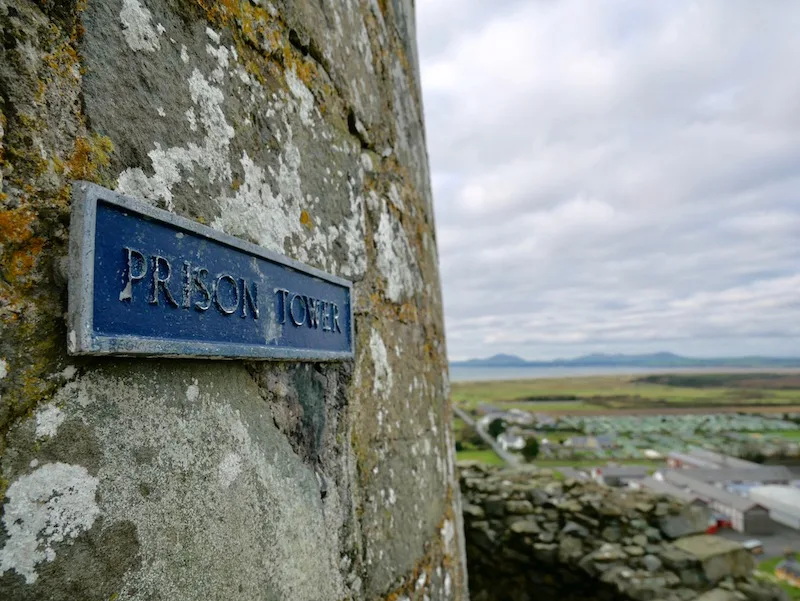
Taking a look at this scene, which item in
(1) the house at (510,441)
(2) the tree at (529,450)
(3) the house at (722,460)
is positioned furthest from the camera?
(3) the house at (722,460)

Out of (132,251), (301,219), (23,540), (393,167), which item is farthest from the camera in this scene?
(393,167)

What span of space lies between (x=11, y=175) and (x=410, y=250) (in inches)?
54.8

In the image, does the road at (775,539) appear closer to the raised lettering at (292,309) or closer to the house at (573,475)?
the house at (573,475)

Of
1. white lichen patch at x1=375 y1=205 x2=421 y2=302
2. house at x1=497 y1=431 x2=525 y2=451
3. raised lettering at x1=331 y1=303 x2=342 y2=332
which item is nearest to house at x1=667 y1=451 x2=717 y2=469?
house at x1=497 y1=431 x2=525 y2=451

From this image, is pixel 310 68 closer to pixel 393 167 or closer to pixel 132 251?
pixel 393 167

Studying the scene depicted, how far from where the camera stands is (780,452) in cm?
2661

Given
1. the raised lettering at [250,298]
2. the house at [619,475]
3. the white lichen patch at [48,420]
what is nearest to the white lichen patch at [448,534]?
the raised lettering at [250,298]

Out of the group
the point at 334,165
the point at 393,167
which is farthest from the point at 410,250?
the point at 334,165

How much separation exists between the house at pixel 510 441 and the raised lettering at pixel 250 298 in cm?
2074

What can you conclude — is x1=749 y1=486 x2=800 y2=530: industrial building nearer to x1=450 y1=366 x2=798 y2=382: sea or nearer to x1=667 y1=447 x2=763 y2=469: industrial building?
x1=667 y1=447 x2=763 y2=469: industrial building

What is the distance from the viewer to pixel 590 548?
5012 mm

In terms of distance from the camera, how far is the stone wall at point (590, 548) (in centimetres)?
429

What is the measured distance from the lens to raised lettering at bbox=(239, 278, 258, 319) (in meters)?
0.91

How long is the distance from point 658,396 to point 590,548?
69.3m
